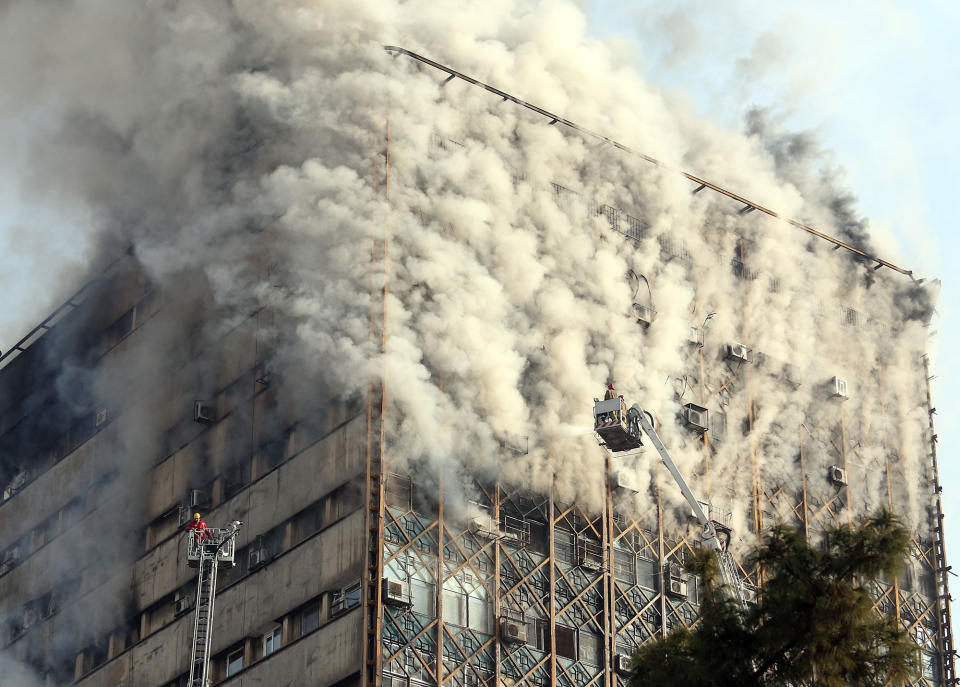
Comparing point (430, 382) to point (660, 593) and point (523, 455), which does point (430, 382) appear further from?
point (660, 593)

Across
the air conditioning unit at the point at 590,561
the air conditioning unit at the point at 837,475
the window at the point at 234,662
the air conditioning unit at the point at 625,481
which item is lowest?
the window at the point at 234,662

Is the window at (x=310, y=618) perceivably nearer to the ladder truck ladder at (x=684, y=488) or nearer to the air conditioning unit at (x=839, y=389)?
the ladder truck ladder at (x=684, y=488)

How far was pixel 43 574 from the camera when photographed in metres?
69.1

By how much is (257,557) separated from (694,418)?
53.8ft

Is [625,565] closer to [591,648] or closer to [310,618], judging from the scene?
[591,648]

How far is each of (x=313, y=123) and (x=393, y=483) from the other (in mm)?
13015

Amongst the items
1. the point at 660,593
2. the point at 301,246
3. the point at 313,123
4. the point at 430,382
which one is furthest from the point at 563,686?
the point at 313,123

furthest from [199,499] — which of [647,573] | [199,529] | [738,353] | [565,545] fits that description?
[738,353]

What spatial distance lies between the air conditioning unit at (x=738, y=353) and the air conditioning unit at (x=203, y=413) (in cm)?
1857

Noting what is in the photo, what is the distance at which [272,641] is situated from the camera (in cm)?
5609

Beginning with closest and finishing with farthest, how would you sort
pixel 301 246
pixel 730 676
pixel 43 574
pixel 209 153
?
pixel 730 676, pixel 301 246, pixel 209 153, pixel 43 574

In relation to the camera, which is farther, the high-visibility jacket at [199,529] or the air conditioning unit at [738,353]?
the air conditioning unit at [738,353]

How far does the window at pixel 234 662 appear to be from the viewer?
5706cm

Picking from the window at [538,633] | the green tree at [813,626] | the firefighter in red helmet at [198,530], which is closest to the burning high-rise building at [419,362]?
the window at [538,633]
